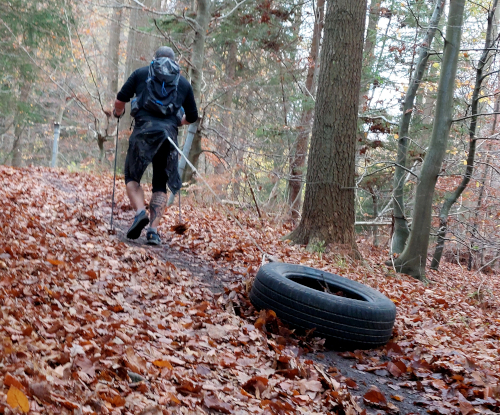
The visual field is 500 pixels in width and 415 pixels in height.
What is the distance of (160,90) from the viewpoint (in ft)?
18.4

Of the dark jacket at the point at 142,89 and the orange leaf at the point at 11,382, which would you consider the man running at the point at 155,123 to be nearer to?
the dark jacket at the point at 142,89

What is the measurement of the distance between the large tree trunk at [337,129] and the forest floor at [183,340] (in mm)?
757

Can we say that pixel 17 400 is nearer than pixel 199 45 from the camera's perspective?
Yes

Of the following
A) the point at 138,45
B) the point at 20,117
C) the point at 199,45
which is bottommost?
the point at 20,117

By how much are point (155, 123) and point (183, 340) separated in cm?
315

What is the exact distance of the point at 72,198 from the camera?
820 cm

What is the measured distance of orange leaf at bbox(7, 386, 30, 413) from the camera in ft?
5.88

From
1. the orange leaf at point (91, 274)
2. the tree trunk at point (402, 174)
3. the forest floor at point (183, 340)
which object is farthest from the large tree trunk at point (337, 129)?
the orange leaf at point (91, 274)

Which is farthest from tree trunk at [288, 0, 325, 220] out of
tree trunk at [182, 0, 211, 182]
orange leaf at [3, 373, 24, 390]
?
orange leaf at [3, 373, 24, 390]

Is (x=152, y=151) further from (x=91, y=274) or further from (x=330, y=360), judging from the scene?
(x=330, y=360)

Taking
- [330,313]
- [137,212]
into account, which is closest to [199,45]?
[137,212]

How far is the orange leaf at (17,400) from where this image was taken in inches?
70.6

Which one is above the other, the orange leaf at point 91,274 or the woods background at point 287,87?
the woods background at point 287,87

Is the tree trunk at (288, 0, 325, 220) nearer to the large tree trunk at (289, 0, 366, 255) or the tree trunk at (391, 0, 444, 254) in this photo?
the tree trunk at (391, 0, 444, 254)
